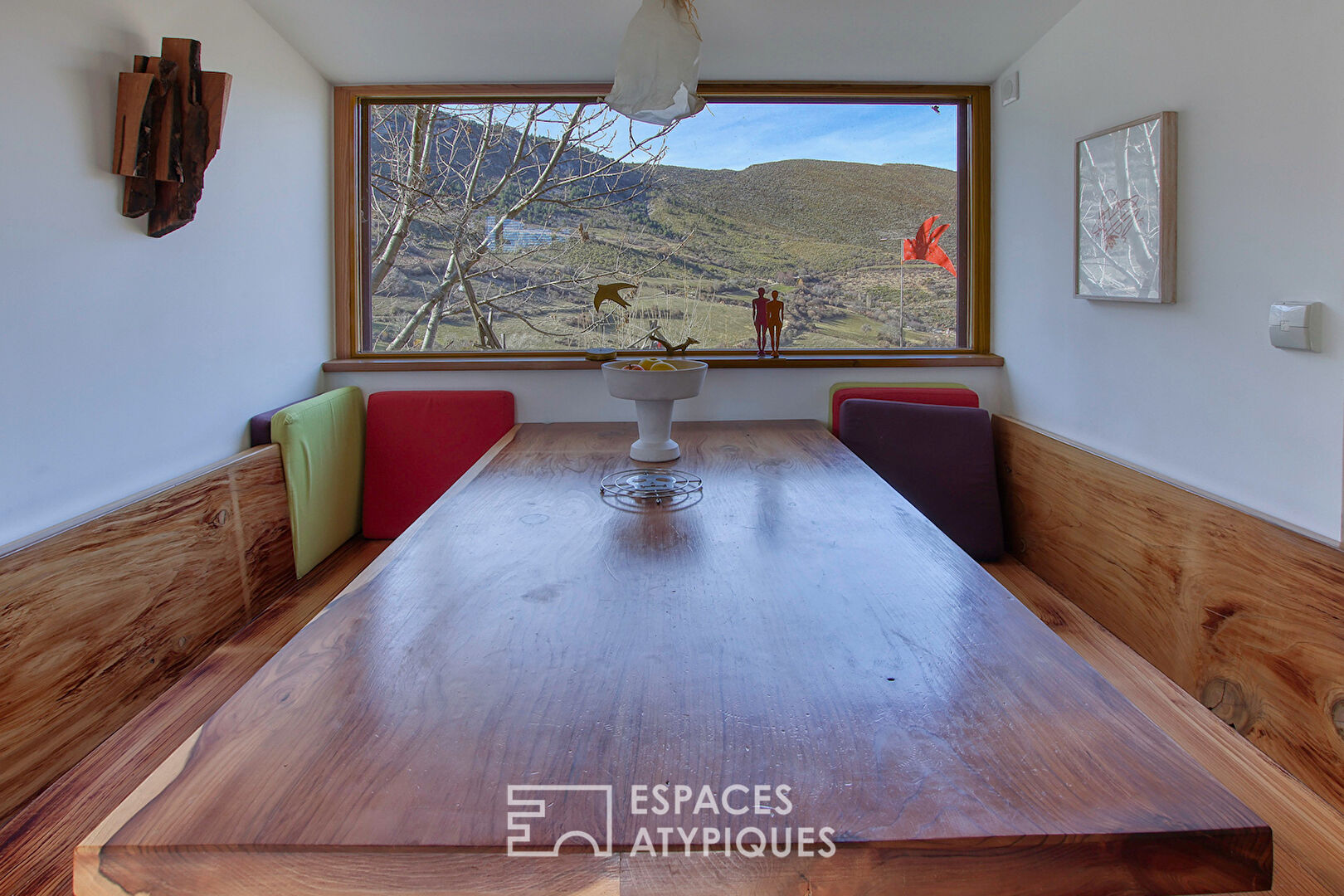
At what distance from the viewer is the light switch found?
5.07 ft

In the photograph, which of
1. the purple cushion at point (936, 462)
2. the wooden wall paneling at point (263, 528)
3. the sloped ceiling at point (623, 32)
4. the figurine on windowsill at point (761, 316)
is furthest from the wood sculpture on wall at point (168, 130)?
the purple cushion at point (936, 462)

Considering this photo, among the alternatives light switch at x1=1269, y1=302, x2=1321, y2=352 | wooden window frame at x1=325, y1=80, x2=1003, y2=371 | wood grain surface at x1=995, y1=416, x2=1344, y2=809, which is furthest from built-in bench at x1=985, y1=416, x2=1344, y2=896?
wooden window frame at x1=325, y1=80, x2=1003, y2=371

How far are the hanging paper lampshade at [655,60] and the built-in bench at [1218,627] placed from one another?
4.68 ft

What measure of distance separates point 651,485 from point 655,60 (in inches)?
40.7

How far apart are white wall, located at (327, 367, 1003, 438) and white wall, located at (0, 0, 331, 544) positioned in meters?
0.69

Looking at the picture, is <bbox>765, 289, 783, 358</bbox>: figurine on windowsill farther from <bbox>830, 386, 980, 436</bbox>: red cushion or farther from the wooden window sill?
<bbox>830, 386, 980, 436</bbox>: red cushion

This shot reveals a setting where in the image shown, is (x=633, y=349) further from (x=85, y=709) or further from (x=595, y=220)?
(x=85, y=709)

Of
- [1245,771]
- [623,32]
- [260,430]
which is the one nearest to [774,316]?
[623,32]

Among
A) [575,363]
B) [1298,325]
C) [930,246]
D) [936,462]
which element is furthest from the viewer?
[930,246]

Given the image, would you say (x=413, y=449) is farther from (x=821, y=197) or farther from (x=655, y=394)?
(x=821, y=197)

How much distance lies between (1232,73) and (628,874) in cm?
192

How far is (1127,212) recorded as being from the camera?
2098 mm

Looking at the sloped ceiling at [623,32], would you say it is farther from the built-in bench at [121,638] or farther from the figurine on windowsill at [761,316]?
the built-in bench at [121,638]

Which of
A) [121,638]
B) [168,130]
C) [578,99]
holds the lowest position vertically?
[121,638]
